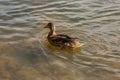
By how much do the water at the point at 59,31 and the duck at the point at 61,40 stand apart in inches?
6.4

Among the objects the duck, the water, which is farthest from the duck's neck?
the water

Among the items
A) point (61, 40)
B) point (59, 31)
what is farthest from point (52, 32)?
point (61, 40)

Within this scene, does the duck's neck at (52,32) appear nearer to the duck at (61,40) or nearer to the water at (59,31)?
the duck at (61,40)

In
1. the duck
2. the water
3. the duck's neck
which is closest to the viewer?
the water

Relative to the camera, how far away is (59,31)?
9094mm

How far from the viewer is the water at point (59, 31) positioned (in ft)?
23.1

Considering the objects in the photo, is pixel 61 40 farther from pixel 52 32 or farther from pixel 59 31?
pixel 59 31

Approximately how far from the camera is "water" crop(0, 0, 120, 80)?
7047 millimetres

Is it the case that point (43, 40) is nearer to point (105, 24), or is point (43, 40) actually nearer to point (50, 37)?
point (50, 37)

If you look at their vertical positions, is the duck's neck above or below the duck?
above

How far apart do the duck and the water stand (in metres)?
0.16

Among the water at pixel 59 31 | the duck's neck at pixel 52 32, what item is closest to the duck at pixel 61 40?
the duck's neck at pixel 52 32

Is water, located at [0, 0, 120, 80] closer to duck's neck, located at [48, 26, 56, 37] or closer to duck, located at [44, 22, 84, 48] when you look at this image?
duck, located at [44, 22, 84, 48]

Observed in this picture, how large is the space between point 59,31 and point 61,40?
3.27ft
